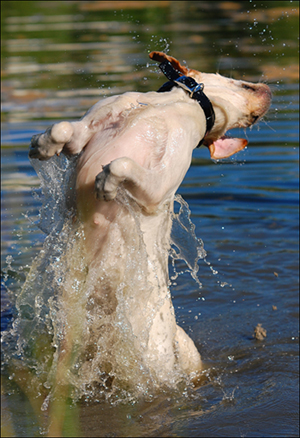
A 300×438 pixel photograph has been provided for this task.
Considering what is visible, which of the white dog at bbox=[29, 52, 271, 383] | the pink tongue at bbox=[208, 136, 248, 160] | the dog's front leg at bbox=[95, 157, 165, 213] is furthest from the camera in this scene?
the pink tongue at bbox=[208, 136, 248, 160]

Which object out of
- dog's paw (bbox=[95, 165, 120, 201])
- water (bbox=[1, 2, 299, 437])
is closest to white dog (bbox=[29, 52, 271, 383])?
dog's paw (bbox=[95, 165, 120, 201])

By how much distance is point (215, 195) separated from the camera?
7516mm

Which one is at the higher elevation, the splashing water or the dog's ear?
the dog's ear

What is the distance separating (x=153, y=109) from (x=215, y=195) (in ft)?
13.8

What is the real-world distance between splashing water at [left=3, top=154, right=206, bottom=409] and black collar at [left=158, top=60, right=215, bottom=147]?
0.56 metres

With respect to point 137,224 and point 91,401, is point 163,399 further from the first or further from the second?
point 137,224

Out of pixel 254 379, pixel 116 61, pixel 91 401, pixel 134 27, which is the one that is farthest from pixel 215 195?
pixel 134 27

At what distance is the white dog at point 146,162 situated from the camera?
3.14 metres

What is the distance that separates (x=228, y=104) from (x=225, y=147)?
11.6 inches

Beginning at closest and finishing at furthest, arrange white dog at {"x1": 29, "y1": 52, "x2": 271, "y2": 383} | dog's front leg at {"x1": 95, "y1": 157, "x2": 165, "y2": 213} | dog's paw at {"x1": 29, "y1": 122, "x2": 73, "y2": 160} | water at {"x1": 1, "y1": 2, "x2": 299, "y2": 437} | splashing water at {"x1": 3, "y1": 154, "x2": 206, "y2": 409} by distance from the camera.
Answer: dog's front leg at {"x1": 95, "y1": 157, "x2": 165, "y2": 213} → dog's paw at {"x1": 29, "y1": 122, "x2": 73, "y2": 160} → white dog at {"x1": 29, "y1": 52, "x2": 271, "y2": 383} → splashing water at {"x1": 3, "y1": 154, "x2": 206, "y2": 409} → water at {"x1": 1, "y1": 2, "x2": 299, "y2": 437}

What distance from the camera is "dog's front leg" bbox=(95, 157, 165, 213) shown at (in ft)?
9.40

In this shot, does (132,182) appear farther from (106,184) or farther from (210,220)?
(210,220)

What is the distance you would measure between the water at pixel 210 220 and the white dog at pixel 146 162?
1.48 ft

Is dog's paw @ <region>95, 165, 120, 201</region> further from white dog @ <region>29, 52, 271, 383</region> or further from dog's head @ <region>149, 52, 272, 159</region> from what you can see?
dog's head @ <region>149, 52, 272, 159</region>
